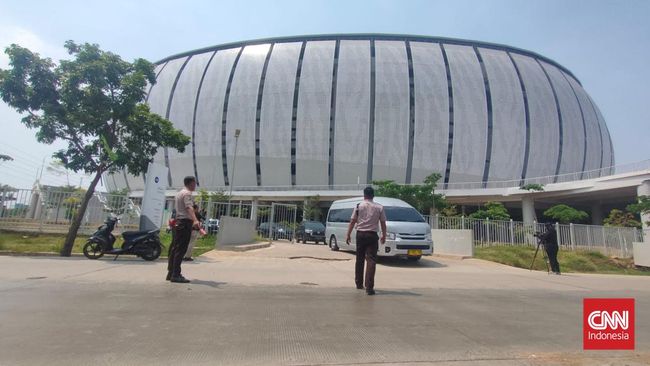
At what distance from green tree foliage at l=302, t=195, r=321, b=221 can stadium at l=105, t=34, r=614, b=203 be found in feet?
5.60

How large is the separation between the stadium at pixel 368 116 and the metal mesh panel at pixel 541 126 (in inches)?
6.1

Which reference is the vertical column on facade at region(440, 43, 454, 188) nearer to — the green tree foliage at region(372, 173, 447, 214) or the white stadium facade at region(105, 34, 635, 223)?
the white stadium facade at region(105, 34, 635, 223)

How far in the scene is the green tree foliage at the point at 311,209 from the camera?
136ft

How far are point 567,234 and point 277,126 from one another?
36.1m

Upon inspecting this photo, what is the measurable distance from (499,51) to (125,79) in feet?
188

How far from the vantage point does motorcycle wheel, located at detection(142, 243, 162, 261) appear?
9414mm

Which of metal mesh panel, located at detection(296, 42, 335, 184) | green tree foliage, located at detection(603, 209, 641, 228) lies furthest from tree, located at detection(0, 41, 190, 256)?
metal mesh panel, located at detection(296, 42, 335, 184)

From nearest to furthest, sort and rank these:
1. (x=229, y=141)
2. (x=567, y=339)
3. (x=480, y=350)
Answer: (x=480, y=350), (x=567, y=339), (x=229, y=141)

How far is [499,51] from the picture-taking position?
5581 centimetres

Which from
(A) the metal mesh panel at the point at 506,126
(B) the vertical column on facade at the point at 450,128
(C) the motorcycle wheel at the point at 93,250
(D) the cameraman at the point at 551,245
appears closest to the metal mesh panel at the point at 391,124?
(B) the vertical column on facade at the point at 450,128

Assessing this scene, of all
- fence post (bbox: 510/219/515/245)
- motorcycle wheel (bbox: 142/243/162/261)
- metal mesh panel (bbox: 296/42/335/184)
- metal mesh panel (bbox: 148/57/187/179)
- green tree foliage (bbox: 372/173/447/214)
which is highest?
metal mesh panel (bbox: 148/57/187/179)

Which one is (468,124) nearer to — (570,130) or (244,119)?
(570,130)

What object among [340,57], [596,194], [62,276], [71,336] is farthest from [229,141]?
[71,336]

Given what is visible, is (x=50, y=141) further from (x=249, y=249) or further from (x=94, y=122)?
(x=249, y=249)
